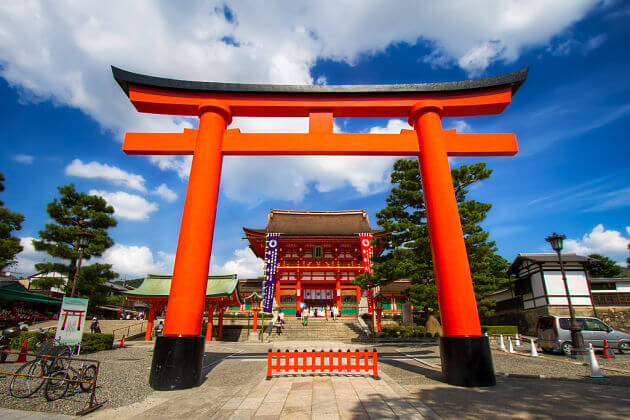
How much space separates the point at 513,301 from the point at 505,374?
20083 mm

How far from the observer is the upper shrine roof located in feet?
87.2

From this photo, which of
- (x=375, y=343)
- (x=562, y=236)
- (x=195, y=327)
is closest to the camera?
(x=195, y=327)

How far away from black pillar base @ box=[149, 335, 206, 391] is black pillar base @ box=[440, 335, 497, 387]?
492 cm

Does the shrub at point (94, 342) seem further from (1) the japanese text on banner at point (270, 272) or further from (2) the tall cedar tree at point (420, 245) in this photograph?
(2) the tall cedar tree at point (420, 245)

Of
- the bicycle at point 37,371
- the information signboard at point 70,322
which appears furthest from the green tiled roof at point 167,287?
the bicycle at point 37,371

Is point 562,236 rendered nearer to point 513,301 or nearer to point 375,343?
point 375,343

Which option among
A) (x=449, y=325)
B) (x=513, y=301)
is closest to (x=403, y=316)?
(x=513, y=301)

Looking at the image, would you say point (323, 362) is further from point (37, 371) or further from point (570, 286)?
point (570, 286)

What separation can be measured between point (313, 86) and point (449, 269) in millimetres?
5360

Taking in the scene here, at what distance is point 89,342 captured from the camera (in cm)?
1263

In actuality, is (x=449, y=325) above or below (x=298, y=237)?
below

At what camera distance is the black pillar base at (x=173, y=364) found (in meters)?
5.48

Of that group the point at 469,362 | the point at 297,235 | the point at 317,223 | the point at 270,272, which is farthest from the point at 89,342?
the point at 317,223

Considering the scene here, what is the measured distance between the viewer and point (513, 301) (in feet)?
77.3
